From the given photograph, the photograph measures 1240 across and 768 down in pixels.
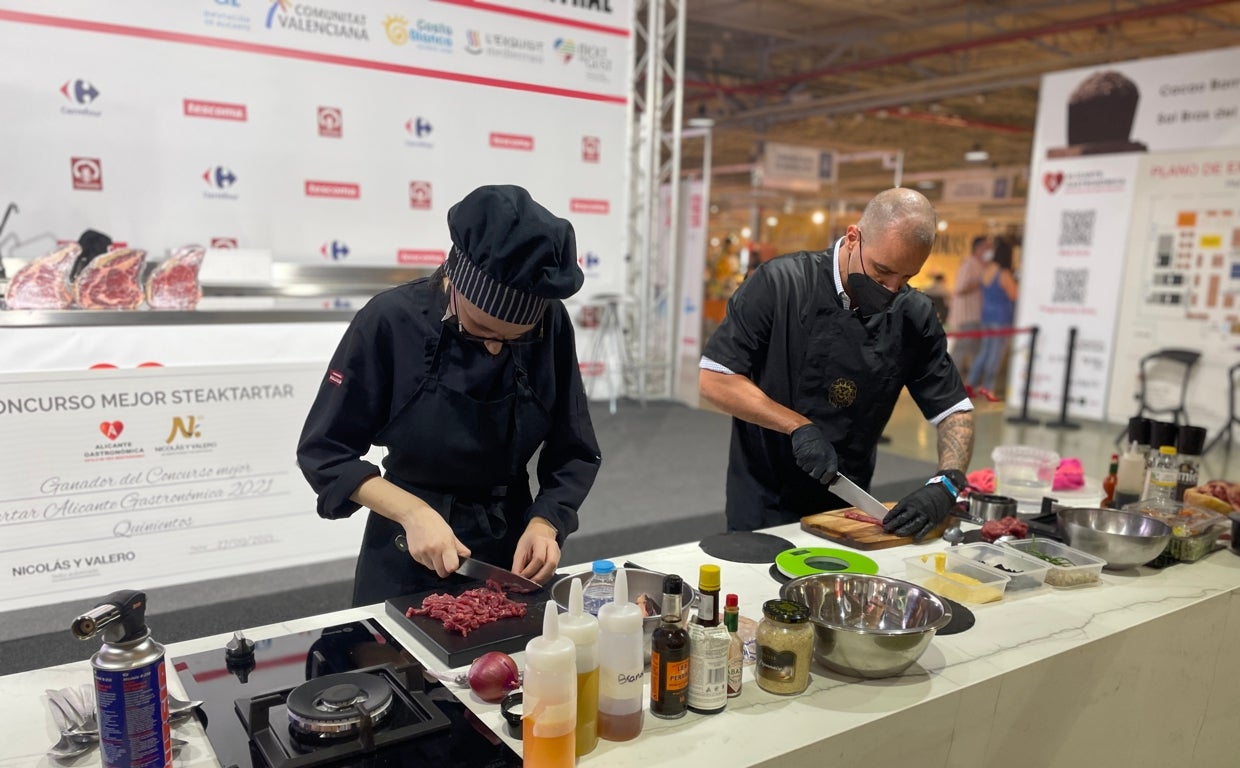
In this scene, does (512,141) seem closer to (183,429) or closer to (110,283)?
(110,283)

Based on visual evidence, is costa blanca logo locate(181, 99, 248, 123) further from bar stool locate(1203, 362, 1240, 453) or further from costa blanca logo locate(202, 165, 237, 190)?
bar stool locate(1203, 362, 1240, 453)

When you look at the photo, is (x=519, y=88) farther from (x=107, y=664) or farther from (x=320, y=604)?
(x=107, y=664)

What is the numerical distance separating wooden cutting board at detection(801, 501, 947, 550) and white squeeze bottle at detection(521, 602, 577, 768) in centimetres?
121

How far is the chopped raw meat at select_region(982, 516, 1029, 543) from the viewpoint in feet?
7.10

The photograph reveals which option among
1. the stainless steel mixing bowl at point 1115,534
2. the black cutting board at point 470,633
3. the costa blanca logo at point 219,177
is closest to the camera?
the black cutting board at point 470,633

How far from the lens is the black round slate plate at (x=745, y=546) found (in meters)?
1.99

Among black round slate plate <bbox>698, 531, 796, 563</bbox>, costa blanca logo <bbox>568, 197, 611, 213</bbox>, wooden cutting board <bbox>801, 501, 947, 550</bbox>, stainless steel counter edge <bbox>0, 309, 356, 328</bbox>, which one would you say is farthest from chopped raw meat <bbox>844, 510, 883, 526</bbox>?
costa blanca logo <bbox>568, 197, 611, 213</bbox>

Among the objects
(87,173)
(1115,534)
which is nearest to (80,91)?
(87,173)

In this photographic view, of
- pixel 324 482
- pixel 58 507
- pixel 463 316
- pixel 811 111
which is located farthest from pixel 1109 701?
pixel 811 111

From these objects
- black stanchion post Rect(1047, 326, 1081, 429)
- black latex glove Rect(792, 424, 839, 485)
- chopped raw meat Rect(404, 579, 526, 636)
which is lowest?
black stanchion post Rect(1047, 326, 1081, 429)

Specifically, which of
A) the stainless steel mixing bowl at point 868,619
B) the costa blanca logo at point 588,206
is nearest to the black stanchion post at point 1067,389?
the costa blanca logo at point 588,206

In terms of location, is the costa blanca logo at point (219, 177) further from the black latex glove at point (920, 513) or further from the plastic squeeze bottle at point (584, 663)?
the plastic squeeze bottle at point (584, 663)

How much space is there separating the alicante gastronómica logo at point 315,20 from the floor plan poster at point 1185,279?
21.7ft

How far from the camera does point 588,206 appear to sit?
256 inches
